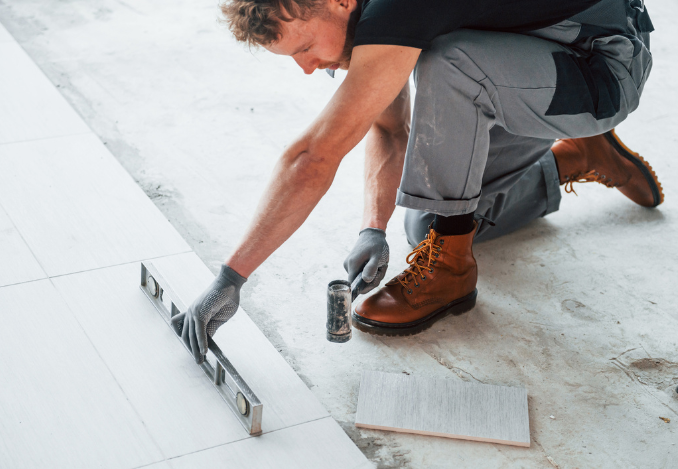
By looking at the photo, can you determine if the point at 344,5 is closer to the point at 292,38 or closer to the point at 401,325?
the point at 292,38

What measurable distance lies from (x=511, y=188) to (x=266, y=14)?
1023 mm

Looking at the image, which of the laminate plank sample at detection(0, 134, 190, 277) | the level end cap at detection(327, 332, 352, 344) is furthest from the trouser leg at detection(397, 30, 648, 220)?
the laminate plank sample at detection(0, 134, 190, 277)

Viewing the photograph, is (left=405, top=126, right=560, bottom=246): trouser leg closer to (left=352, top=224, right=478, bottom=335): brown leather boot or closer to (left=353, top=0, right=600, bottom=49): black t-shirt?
(left=352, top=224, right=478, bottom=335): brown leather boot

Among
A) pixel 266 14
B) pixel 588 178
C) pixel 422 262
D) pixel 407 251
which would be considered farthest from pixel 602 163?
pixel 266 14

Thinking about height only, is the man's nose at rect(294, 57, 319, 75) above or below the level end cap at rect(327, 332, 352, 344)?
above

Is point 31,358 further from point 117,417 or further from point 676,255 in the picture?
point 676,255

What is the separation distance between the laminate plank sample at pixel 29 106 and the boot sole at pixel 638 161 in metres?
1.90

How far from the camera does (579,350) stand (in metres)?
1.80

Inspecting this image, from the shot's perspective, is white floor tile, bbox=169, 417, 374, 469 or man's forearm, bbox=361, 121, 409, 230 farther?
man's forearm, bbox=361, 121, 409, 230

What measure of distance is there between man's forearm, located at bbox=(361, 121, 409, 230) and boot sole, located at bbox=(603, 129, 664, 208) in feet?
2.35

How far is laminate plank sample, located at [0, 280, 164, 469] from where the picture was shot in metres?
1.43

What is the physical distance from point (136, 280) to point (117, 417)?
52cm

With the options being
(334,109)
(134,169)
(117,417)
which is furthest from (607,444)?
(134,169)

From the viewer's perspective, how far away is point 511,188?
7.12ft
